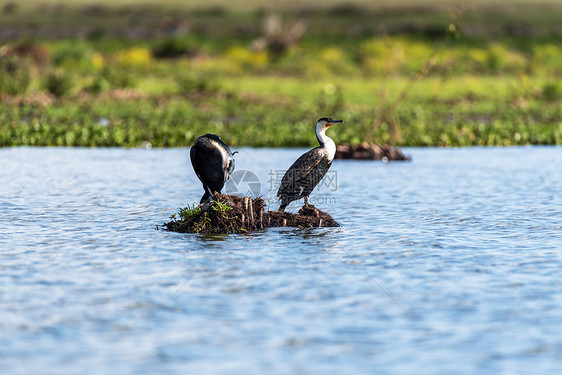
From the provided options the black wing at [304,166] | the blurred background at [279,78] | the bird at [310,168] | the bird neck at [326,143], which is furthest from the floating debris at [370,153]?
the black wing at [304,166]

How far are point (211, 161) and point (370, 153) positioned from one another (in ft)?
36.3

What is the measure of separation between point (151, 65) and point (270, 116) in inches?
691

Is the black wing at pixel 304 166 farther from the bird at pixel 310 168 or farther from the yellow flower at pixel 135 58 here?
the yellow flower at pixel 135 58

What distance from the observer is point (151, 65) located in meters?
48.5

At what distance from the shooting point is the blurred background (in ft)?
88.3

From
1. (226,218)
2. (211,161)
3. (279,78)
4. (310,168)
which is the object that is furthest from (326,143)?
(279,78)

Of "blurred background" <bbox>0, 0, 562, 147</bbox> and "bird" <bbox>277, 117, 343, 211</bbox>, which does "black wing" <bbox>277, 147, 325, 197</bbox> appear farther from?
"blurred background" <bbox>0, 0, 562, 147</bbox>

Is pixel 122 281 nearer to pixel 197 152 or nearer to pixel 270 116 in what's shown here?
pixel 197 152

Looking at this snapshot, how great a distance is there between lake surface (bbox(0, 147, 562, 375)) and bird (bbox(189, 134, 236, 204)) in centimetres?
109

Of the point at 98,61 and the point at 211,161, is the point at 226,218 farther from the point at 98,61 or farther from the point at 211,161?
the point at 98,61

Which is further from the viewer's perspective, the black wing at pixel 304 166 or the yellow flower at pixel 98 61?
the yellow flower at pixel 98 61

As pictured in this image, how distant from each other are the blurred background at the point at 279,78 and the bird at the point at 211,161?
34.0 feet

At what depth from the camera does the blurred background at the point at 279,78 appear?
88.3 feet

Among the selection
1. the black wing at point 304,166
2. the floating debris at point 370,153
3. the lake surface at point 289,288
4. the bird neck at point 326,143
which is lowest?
the lake surface at point 289,288
